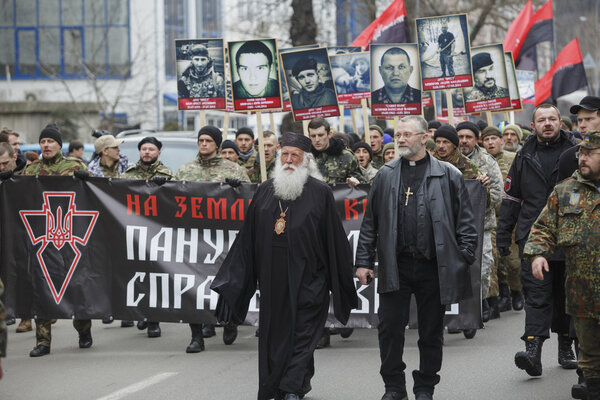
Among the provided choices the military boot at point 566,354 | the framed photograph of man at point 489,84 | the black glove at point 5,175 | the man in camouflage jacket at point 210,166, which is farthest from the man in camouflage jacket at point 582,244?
the framed photograph of man at point 489,84

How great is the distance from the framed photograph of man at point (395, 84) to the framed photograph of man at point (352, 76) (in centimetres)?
267

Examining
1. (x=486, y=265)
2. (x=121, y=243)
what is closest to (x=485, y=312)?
(x=486, y=265)

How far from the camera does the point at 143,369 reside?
8.43m

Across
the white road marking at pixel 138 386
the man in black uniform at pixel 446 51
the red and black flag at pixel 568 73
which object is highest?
the red and black flag at pixel 568 73

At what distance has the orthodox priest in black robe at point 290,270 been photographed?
6.82 meters

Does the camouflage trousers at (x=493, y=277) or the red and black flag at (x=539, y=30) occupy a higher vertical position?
the red and black flag at (x=539, y=30)

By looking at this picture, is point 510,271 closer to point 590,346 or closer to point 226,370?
point 226,370

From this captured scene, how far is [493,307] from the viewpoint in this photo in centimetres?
1098

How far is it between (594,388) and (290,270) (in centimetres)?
214

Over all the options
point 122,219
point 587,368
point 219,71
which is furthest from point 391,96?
point 587,368

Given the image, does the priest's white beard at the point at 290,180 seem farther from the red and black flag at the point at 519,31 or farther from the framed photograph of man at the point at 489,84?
the red and black flag at the point at 519,31

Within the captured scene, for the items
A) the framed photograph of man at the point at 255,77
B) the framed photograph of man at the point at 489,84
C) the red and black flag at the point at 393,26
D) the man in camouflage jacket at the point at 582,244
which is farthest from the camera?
the red and black flag at the point at 393,26

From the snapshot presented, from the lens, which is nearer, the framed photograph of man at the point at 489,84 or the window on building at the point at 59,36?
the framed photograph of man at the point at 489,84

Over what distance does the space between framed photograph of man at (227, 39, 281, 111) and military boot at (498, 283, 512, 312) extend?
11.5 ft
